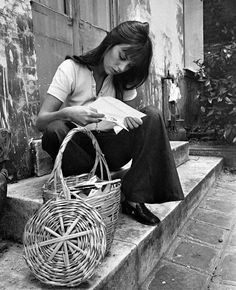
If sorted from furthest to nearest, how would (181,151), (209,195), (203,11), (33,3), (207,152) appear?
(203,11) < (207,152) < (181,151) < (209,195) < (33,3)

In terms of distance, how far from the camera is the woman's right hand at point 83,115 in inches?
48.5

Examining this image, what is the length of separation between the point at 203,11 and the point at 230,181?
3.84 m

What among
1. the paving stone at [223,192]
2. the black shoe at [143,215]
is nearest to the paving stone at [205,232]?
the black shoe at [143,215]

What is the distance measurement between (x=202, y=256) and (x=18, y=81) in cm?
151

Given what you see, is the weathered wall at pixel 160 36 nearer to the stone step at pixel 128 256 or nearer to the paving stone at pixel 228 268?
the stone step at pixel 128 256

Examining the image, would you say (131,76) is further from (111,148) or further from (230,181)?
(230,181)

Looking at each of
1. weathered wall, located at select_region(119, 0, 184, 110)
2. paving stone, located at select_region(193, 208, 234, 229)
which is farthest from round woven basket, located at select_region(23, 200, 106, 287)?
weathered wall, located at select_region(119, 0, 184, 110)

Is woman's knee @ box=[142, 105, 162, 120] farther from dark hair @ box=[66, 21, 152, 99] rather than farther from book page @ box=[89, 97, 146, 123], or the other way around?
dark hair @ box=[66, 21, 152, 99]

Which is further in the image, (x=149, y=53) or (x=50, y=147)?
(x=149, y=53)

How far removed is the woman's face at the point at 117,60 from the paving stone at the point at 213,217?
1.37m

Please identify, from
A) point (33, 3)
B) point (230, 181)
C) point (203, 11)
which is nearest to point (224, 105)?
point (230, 181)

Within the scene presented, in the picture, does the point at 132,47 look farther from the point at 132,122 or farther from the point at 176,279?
the point at 176,279

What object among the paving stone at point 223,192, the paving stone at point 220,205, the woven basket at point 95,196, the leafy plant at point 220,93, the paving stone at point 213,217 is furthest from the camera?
the leafy plant at point 220,93

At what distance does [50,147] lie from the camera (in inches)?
54.9
